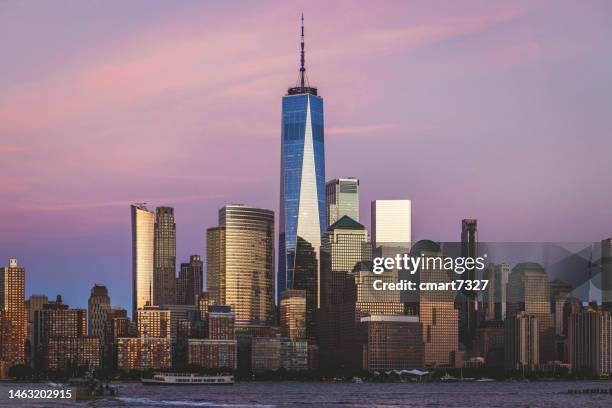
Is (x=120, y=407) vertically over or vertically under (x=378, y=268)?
under

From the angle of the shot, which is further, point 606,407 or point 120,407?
point 606,407

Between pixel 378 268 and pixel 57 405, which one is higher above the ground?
pixel 378 268

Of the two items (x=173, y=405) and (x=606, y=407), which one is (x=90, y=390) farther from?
(x=606, y=407)

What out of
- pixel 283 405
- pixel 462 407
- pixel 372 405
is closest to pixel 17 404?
pixel 283 405

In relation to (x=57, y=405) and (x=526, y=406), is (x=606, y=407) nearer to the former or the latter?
(x=526, y=406)

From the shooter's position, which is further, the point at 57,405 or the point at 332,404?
the point at 332,404

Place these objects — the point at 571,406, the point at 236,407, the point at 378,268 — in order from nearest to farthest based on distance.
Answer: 1. the point at 378,268
2. the point at 236,407
3. the point at 571,406

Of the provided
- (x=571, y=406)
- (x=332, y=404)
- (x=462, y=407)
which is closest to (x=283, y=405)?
(x=332, y=404)

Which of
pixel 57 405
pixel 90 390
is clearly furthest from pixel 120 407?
pixel 90 390

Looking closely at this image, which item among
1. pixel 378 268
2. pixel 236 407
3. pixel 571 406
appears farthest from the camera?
pixel 571 406
